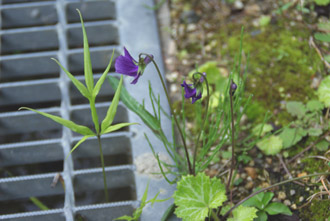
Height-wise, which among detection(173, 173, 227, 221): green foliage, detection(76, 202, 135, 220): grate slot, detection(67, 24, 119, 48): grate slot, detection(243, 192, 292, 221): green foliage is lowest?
Answer: detection(243, 192, 292, 221): green foliage

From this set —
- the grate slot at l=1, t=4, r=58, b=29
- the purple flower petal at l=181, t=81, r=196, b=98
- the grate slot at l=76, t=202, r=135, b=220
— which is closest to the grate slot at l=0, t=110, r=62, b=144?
the grate slot at l=76, t=202, r=135, b=220

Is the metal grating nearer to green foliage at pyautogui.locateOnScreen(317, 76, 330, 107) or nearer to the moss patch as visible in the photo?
the moss patch

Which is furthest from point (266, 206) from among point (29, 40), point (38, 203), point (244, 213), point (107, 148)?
point (29, 40)

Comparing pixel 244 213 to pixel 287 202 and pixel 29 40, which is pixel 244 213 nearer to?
pixel 287 202

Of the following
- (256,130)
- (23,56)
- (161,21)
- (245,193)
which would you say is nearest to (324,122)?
(256,130)

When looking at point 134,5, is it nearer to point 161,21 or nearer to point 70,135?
point 161,21

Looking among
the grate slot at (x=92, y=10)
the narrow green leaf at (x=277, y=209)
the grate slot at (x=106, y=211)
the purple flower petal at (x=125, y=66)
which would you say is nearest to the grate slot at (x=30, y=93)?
the grate slot at (x=92, y=10)
